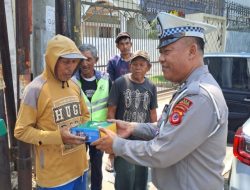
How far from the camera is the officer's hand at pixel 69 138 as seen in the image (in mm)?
Answer: 2223

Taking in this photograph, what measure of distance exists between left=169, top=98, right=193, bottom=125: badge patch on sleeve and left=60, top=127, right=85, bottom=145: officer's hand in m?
0.75

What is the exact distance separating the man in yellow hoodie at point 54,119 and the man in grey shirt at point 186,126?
0.70m

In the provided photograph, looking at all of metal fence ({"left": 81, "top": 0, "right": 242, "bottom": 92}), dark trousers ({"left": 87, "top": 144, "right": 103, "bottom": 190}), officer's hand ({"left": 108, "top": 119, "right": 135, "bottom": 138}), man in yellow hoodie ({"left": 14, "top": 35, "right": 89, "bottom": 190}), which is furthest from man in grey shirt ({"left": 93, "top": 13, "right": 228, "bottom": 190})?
metal fence ({"left": 81, "top": 0, "right": 242, "bottom": 92})

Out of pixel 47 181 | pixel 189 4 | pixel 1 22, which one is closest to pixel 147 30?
pixel 189 4

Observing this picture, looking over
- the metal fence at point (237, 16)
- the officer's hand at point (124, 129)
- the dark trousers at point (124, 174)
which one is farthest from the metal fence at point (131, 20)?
the officer's hand at point (124, 129)

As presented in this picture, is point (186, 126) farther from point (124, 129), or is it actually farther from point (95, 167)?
point (95, 167)

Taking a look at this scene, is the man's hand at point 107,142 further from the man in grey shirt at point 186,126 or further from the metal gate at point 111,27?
the metal gate at point 111,27

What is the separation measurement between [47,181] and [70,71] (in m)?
0.83

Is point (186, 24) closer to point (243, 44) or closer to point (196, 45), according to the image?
point (196, 45)

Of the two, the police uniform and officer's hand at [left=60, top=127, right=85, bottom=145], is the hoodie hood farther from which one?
the police uniform

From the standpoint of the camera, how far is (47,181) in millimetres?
2463

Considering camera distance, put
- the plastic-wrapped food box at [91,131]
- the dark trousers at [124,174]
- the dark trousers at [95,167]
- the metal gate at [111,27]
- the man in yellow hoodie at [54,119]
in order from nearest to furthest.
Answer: the plastic-wrapped food box at [91,131] < the man in yellow hoodie at [54,119] < the dark trousers at [124,174] < the dark trousers at [95,167] < the metal gate at [111,27]

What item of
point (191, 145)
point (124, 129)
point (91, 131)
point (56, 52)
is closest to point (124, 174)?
point (124, 129)

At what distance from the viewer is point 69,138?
2287 mm
